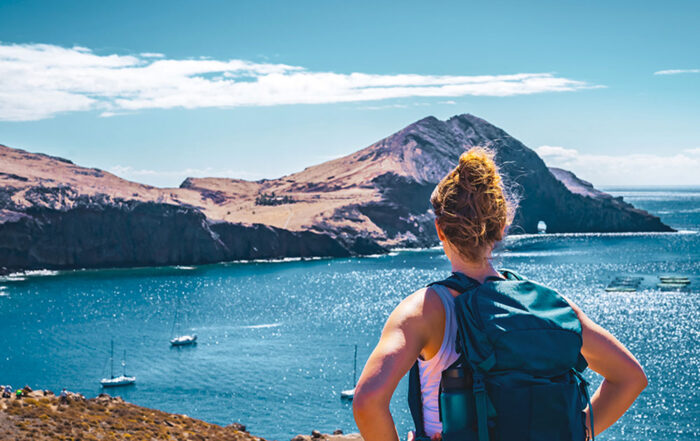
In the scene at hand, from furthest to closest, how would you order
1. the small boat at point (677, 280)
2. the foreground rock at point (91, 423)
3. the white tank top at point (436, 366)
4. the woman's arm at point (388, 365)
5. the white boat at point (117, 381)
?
the small boat at point (677, 280), the white boat at point (117, 381), the foreground rock at point (91, 423), the white tank top at point (436, 366), the woman's arm at point (388, 365)

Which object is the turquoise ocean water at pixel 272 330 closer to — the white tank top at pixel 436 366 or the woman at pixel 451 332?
the woman at pixel 451 332

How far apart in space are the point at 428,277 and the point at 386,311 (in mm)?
34575

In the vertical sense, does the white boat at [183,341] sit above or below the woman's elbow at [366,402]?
below

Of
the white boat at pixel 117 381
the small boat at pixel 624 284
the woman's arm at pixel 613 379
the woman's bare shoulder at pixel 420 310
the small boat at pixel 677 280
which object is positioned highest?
the woman's bare shoulder at pixel 420 310

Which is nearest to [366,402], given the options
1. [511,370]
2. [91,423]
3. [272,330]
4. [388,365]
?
[388,365]

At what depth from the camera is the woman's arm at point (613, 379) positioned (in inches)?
116

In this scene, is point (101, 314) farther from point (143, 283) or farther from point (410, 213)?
point (410, 213)

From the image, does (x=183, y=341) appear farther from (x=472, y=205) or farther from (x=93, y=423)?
(x=472, y=205)

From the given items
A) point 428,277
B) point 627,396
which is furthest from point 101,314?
point 627,396

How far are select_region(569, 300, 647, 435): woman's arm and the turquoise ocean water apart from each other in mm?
40806

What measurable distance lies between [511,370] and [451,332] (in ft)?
0.81

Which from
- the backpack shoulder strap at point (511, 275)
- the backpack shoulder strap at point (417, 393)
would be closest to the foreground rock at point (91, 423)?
the backpack shoulder strap at point (417, 393)

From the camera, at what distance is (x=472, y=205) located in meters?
2.83

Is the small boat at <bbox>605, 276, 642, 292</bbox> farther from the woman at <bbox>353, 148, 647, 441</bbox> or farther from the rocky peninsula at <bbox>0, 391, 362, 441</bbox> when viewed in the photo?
the woman at <bbox>353, 148, 647, 441</bbox>
